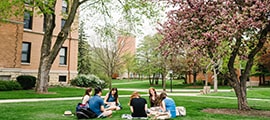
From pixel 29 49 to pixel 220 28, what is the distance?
851 inches

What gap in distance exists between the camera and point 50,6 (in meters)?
15.8

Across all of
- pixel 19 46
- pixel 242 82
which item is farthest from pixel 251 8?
pixel 19 46

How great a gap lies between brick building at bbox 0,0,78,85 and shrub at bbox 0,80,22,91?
4.94ft

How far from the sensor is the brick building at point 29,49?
21141 mm

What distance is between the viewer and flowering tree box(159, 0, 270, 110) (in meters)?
8.81

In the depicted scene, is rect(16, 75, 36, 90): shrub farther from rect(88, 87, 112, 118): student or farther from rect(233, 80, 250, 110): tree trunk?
rect(233, 80, 250, 110): tree trunk

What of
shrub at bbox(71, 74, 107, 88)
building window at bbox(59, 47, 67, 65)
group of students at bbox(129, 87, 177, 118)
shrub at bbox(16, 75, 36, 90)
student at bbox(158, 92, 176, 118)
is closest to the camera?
group of students at bbox(129, 87, 177, 118)

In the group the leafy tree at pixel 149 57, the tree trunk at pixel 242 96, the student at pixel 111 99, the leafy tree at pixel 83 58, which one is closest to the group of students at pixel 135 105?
the student at pixel 111 99

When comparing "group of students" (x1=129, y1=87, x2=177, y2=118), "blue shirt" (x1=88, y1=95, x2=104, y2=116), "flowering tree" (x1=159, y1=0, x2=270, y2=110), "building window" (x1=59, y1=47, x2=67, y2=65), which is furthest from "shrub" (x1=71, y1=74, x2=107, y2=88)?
"blue shirt" (x1=88, y1=95, x2=104, y2=116)

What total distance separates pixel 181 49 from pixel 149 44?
32.7m

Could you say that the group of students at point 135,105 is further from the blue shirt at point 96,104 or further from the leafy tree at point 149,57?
the leafy tree at point 149,57

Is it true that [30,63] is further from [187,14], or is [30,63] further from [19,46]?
[187,14]

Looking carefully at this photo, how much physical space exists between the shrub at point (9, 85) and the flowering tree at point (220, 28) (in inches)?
554

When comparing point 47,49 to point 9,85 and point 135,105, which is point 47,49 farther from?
point 135,105
